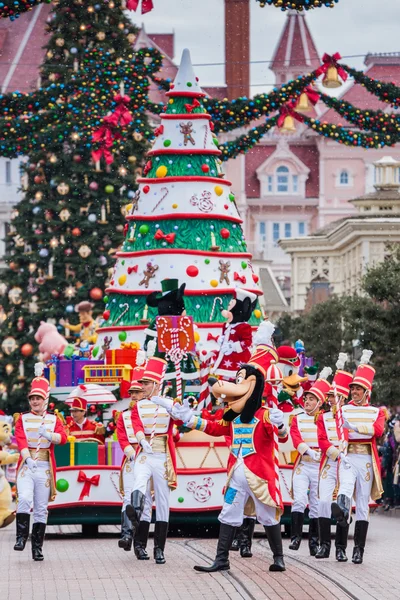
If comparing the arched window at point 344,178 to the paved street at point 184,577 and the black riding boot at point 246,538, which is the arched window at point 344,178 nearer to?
the paved street at point 184,577

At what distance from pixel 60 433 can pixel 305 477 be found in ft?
9.04

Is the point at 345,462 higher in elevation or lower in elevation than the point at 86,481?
higher

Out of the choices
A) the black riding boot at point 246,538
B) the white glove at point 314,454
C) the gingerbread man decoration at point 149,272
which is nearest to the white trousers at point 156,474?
the black riding boot at point 246,538

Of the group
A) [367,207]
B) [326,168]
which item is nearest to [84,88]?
[367,207]

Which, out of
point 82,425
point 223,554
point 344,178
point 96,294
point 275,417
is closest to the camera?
point 223,554

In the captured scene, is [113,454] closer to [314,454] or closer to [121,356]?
[121,356]

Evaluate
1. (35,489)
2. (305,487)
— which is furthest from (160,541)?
(305,487)

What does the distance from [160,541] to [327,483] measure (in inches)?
82.8

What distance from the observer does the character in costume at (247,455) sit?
15.1 m

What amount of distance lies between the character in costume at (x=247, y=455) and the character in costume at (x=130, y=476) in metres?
1.38

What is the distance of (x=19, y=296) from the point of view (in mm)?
36906

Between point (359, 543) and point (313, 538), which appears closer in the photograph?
point (359, 543)

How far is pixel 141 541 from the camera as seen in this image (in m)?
16.6

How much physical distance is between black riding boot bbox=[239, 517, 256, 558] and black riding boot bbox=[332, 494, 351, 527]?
0.85 metres
